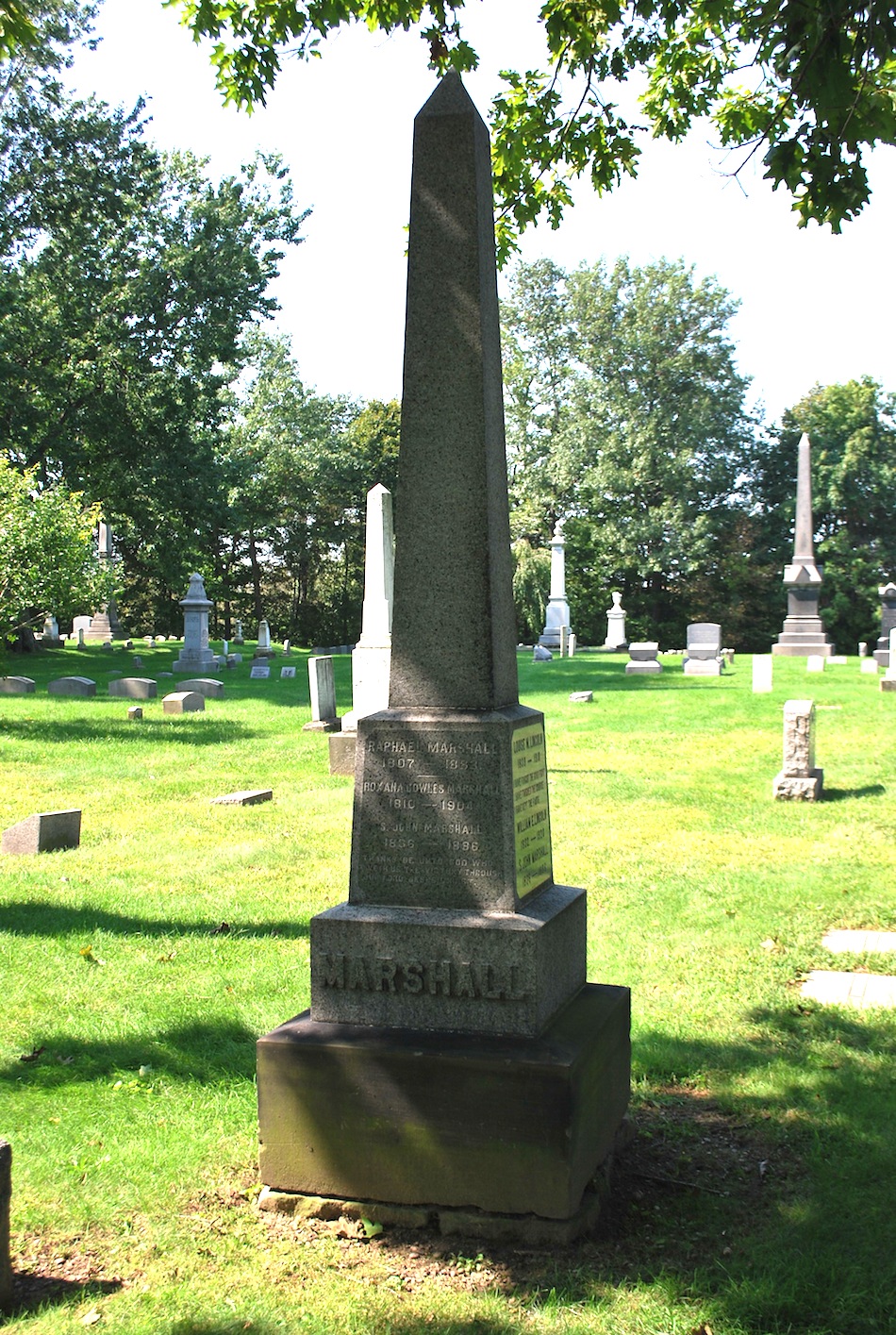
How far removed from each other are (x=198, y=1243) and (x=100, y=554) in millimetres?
35270

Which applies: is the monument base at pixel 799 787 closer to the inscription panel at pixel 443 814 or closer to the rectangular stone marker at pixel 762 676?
the inscription panel at pixel 443 814

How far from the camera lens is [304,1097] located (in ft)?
12.2

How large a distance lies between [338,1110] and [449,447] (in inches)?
90.7

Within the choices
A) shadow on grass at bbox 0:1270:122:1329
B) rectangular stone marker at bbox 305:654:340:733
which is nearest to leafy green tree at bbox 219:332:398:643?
rectangular stone marker at bbox 305:654:340:733

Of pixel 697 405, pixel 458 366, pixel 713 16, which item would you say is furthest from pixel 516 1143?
pixel 697 405

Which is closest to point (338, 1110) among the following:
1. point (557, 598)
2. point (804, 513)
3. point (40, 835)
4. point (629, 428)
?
point (40, 835)

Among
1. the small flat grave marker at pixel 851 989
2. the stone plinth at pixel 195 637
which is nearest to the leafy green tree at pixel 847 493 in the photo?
the stone plinth at pixel 195 637

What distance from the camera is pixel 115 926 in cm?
721

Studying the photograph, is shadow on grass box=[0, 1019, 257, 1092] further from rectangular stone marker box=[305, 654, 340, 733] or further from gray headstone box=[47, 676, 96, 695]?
gray headstone box=[47, 676, 96, 695]

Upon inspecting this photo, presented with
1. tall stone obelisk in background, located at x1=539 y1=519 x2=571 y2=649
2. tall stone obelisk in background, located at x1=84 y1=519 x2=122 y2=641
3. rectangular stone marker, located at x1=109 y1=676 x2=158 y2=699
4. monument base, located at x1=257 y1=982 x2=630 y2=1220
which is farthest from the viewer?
tall stone obelisk in background, located at x1=539 y1=519 x2=571 y2=649

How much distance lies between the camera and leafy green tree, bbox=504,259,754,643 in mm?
47812

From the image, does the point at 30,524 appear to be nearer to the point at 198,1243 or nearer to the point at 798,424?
the point at 198,1243

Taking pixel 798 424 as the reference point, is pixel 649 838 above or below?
below

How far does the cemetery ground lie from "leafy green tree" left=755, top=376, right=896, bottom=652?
124ft
